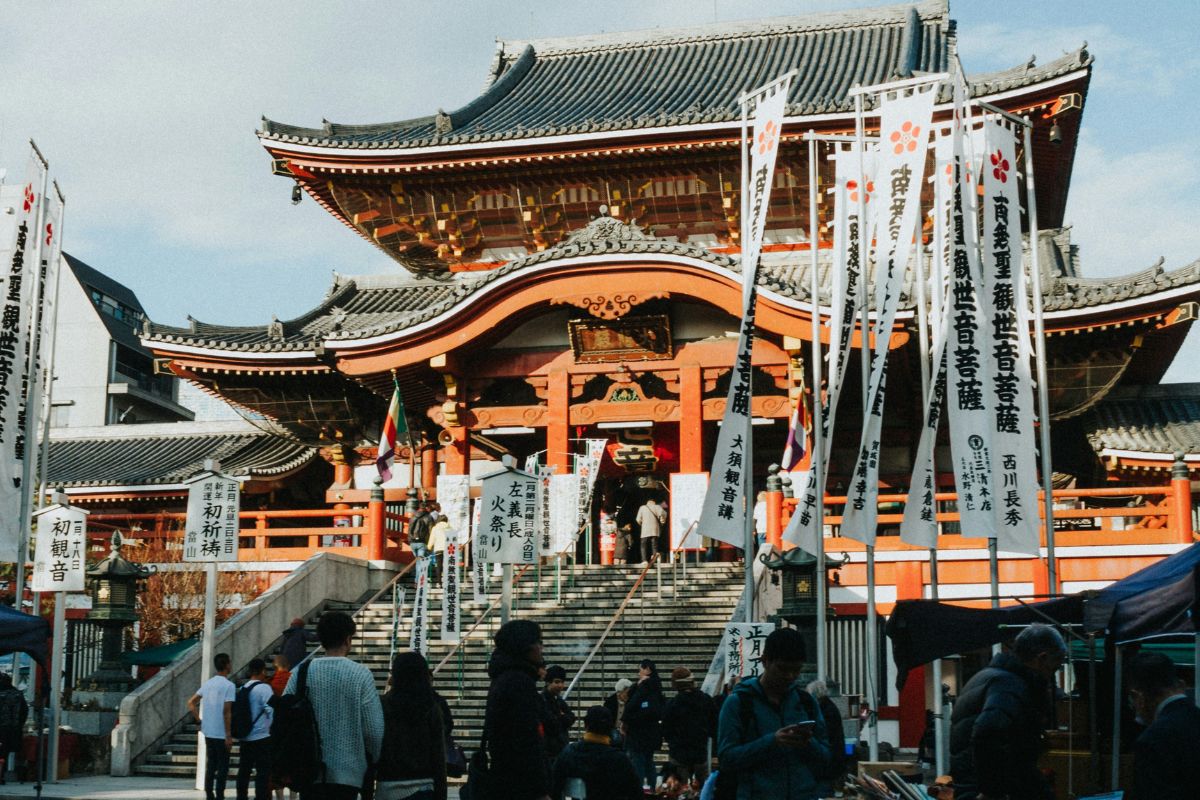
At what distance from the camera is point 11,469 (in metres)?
14.2

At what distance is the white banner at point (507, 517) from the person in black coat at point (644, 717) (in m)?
2.53

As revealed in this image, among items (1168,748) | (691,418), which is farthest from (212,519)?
(1168,748)

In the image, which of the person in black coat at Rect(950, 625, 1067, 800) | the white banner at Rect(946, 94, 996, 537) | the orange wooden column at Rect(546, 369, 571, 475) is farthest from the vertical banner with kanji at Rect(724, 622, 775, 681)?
the orange wooden column at Rect(546, 369, 571, 475)

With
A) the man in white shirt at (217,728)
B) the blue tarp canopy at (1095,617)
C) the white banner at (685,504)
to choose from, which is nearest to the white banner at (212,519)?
the man in white shirt at (217,728)

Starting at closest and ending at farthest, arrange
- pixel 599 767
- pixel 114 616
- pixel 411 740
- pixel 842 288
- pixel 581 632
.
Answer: pixel 411 740
pixel 599 767
pixel 842 288
pixel 114 616
pixel 581 632

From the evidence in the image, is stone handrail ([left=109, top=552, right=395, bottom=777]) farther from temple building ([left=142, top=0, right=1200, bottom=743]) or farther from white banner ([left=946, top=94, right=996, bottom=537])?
white banner ([left=946, top=94, right=996, bottom=537])

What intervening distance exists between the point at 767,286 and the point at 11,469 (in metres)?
11.2

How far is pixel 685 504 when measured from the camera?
66.4ft

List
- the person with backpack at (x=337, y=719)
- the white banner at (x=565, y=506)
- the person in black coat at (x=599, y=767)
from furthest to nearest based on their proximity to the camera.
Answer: the white banner at (x=565, y=506) < the person in black coat at (x=599, y=767) < the person with backpack at (x=337, y=719)

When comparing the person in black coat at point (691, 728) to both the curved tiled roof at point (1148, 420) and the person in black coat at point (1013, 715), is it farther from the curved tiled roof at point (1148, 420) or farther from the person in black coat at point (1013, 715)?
the curved tiled roof at point (1148, 420)

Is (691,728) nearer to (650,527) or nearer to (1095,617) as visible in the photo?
(1095,617)

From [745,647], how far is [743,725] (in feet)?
25.0

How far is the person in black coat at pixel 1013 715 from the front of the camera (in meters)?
6.40

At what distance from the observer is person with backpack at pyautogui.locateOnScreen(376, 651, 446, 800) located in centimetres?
678
